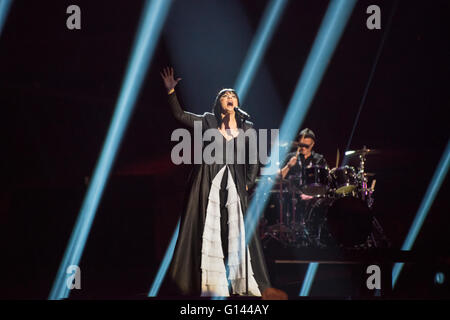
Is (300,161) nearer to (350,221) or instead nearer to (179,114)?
(350,221)

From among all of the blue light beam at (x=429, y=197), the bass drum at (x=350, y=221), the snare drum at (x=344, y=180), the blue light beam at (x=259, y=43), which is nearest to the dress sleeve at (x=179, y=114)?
the bass drum at (x=350, y=221)

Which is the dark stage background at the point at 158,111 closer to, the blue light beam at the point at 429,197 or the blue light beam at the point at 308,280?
the blue light beam at the point at 429,197

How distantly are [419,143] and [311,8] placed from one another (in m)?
2.85

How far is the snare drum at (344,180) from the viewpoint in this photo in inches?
250

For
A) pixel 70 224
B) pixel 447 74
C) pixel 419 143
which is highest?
pixel 447 74

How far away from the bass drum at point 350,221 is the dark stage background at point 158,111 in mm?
766

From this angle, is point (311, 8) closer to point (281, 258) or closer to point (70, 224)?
point (281, 258)

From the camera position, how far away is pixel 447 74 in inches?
328

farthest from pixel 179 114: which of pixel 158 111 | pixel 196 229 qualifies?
pixel 158 111

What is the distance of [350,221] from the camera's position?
18.1 feet

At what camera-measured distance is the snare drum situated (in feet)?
20.8

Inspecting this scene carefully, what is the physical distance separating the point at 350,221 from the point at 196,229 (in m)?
2.12

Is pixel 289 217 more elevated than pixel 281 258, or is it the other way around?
pixel 289 217
